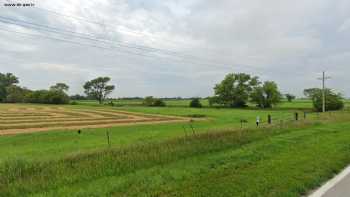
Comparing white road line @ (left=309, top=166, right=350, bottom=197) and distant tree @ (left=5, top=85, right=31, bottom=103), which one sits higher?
distant tree @ (left=5, top=85, right=31, bottom=103)

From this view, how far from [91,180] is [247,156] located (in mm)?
4905

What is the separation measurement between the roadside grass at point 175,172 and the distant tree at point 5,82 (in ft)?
414

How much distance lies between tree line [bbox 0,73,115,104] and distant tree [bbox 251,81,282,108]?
73872 mm

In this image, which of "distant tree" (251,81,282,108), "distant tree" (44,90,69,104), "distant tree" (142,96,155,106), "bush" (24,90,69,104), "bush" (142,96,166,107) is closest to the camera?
"distant tree" (251,81,282,108)

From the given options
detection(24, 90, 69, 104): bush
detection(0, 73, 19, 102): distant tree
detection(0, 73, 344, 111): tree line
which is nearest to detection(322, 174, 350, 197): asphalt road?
detection(0, 73, 344, 111): tree line

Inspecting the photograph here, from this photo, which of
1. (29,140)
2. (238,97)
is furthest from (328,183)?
(238,97)

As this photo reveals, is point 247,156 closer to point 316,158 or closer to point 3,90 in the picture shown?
point 316,158

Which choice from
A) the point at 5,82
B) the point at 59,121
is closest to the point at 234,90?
the point at 59,121

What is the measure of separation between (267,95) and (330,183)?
85.0m

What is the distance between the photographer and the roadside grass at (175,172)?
4926mm

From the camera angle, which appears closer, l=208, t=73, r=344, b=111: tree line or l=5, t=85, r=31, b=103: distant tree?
l=208, t=73, r=344, b=111: tree line

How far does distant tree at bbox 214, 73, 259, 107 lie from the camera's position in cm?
8681

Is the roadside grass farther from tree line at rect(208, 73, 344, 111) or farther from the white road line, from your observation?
tree line at rect(208, 73, 344, 111)

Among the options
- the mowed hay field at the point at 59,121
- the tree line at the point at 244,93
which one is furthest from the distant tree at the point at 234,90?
the mowed hay field at the point at 59,121
